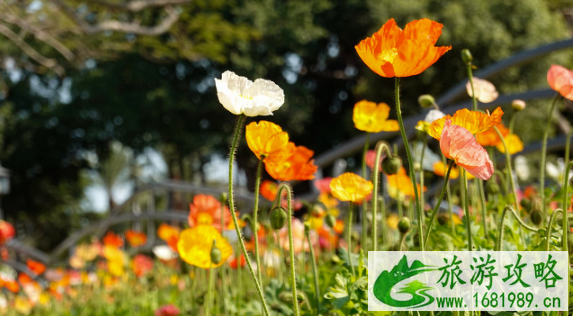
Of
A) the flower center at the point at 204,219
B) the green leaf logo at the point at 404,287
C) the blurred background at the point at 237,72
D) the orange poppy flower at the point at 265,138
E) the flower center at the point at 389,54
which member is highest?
the blurred background at the point at 237,72

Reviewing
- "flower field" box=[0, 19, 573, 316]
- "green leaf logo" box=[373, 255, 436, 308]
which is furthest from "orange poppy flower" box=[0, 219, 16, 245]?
"green leaf logo" box=[373, 255, 436, 308]

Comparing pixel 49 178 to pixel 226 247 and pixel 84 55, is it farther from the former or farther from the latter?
pixel 226 247

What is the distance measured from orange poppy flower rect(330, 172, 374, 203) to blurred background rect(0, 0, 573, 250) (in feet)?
20.1

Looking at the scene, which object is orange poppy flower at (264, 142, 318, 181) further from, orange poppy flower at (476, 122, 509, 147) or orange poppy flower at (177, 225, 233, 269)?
orange poppy flower at (476, 122, 509, 147)

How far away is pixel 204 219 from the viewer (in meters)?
1.41

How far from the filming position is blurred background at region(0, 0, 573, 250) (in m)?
10.9

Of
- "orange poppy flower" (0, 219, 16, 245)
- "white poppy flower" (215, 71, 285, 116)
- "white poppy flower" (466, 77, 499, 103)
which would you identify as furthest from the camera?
"orange poppy flower" (0, 219, 16, 245)

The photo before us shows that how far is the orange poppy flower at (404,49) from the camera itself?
76 centimetres

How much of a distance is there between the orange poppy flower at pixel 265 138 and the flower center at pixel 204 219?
1.68 ft

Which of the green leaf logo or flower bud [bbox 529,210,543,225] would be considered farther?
flower bud [bbox 529,210,543,225]

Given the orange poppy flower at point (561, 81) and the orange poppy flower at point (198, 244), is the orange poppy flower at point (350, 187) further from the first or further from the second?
the orange poppy flower at point (561, 81)

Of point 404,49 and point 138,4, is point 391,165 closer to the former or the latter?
point 404,49

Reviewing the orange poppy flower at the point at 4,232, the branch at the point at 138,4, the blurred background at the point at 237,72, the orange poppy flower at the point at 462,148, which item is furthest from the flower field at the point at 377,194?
the blurred background at the point at 237,72

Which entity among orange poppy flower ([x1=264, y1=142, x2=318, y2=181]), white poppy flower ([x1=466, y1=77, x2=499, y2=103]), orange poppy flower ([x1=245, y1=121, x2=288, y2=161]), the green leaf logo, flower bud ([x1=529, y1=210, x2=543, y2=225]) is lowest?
the green leaf logo
